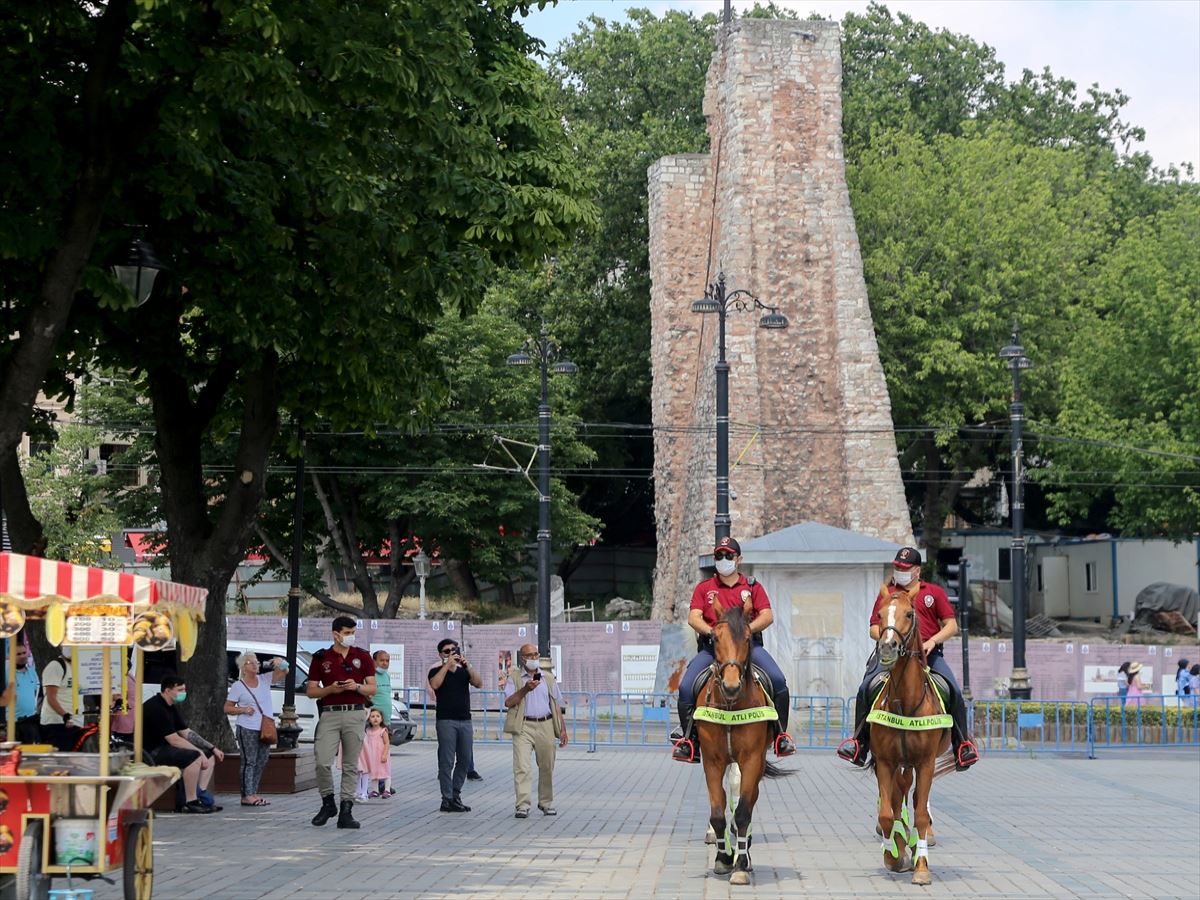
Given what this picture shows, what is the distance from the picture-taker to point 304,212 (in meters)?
16.3

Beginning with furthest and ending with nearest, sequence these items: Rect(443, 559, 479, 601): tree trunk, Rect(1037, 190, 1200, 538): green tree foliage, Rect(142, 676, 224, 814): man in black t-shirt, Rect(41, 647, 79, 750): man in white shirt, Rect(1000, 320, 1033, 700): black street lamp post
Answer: Rect(443, 559, 479, 601): tree trunk
Rect(1037, 190, 1200, 538): green tree foliage
Rect(1000, 320, 1033, 700): black street lamp post
Rect(142, 676, 224, 814): man in black t-shirt
Rect(41, 647, 79, 750): man in white shirt

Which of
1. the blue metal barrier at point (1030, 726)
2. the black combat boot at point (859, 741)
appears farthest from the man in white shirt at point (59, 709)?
the blue metal barrier at point (1030, 726)

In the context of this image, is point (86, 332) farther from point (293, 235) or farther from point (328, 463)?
point (328, 463)

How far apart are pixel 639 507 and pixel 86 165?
53.1m

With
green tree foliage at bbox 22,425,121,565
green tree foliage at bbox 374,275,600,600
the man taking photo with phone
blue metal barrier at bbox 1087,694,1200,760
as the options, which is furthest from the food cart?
green tree foliage at bbox 374,275,600,600

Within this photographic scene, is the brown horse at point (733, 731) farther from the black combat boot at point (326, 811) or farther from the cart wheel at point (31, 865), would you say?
the black combat boot at point (326, 811)

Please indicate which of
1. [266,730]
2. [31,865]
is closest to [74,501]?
[266,730]

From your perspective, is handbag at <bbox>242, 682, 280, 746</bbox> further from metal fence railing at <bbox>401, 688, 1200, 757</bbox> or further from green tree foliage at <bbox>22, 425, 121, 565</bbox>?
green tree foliage at <bbox>22, 425, 121, 565</bbox>

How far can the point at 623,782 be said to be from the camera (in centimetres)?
2303

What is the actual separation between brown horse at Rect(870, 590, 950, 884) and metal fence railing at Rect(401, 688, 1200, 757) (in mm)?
15333

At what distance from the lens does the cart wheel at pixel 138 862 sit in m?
10.1

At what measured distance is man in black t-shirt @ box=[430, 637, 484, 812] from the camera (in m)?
18.1

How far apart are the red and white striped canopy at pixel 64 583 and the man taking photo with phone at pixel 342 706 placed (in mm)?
6276

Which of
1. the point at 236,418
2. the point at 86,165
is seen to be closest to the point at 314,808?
the point at 236,418
